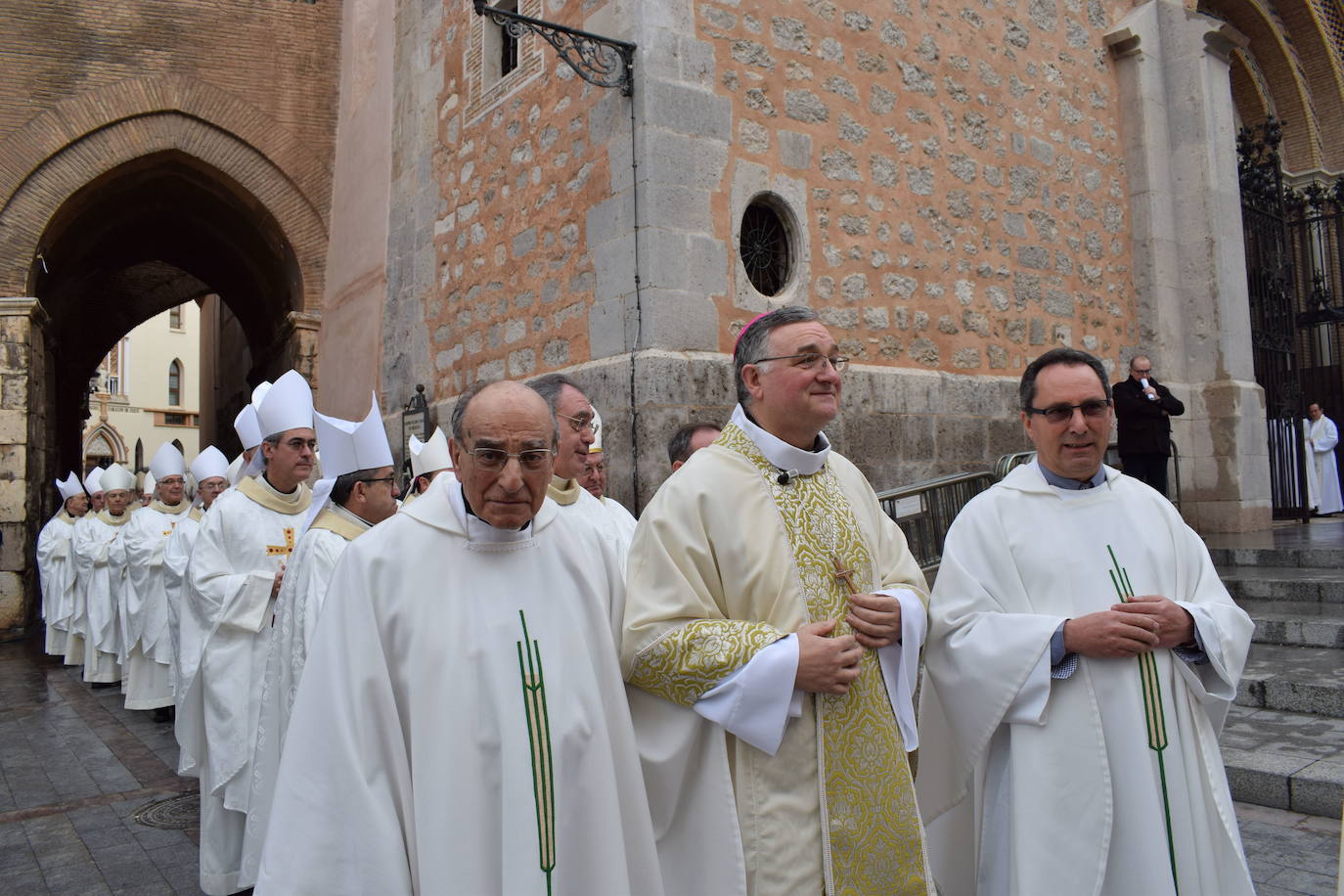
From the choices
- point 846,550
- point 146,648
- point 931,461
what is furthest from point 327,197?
point 846,550

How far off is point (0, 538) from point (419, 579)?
529 inches

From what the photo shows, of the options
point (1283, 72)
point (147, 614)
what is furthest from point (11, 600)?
point (1283, 72)

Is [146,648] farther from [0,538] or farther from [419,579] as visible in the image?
[419,579]

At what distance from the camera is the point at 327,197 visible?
45.9ft

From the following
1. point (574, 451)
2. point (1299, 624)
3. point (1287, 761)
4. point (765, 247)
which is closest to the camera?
point (574, 451)

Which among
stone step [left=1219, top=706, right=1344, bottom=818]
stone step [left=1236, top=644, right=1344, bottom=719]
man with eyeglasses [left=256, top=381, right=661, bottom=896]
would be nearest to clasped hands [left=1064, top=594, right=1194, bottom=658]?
man with eyeglasses [left=256, top=381, right=661, bottom=896]

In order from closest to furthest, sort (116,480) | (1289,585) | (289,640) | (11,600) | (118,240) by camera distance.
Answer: (289,640) → (1289,585) → (116,480) → (11,600) → (118,240)

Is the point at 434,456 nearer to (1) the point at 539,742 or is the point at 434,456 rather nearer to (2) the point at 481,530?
(2) the point at 481,530

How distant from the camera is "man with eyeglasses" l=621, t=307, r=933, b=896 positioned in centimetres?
234

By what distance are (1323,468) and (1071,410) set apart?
49.0ft

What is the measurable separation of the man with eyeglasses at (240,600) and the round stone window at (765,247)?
405 cm

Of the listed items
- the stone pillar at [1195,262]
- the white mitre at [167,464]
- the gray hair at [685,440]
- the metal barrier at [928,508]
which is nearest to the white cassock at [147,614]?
the white mitre at [167,464]

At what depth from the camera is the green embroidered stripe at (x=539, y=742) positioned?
2137 mm

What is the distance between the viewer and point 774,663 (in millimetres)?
2312
